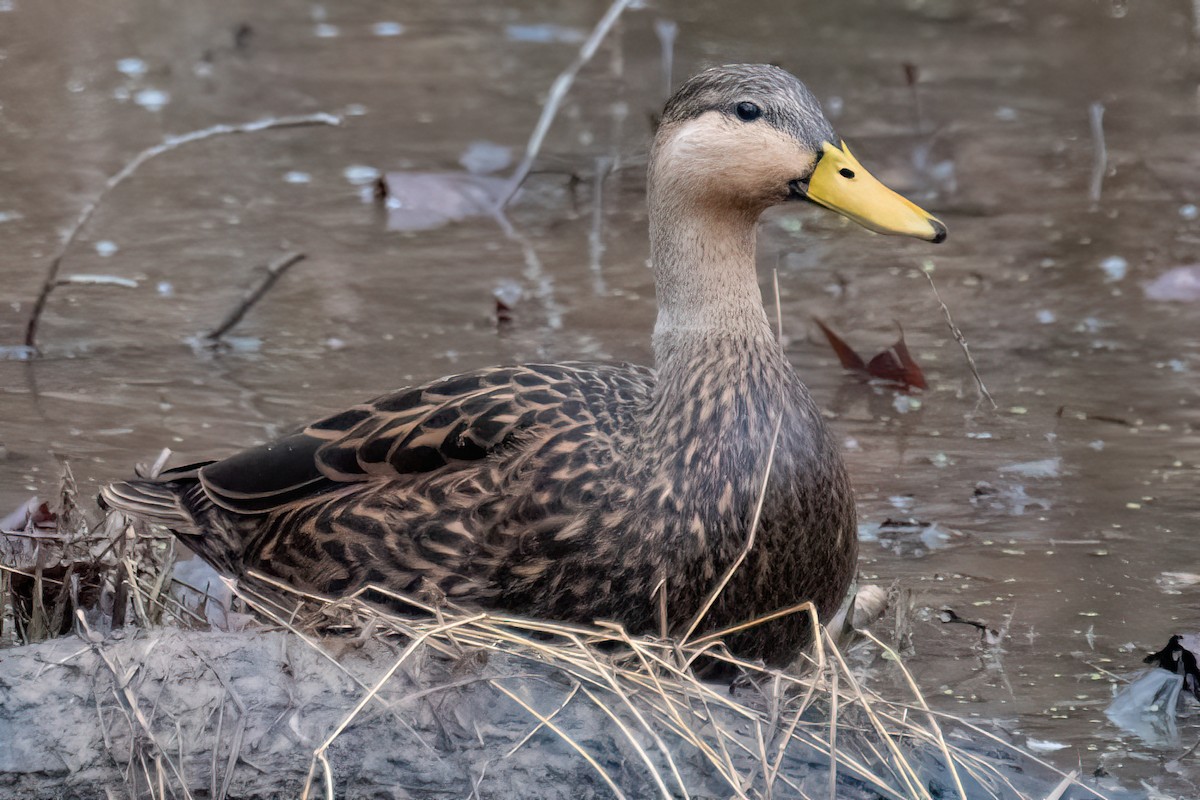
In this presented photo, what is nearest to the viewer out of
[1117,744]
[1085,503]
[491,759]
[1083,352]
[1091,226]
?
[491,759]

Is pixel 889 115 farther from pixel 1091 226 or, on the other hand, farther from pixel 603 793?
pixel 603 793

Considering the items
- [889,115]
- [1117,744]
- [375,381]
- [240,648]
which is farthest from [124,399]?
[889,115]

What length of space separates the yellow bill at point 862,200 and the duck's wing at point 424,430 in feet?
2.07

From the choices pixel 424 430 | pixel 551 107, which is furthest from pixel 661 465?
pixel 551 107

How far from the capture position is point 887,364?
19.1ft

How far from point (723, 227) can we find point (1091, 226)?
420 cm

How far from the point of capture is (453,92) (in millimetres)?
9531

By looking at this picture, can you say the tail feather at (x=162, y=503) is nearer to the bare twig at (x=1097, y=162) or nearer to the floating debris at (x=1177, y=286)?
the floating debris at (x=1177, y=286)

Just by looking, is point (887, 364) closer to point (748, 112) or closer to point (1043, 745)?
point (748, 112)

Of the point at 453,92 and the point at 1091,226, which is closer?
the point at 1091,226

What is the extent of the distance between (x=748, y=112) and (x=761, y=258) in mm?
3420

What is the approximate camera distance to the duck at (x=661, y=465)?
11.8ft

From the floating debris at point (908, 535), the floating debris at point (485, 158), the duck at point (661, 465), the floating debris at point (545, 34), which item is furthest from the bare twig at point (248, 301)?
the floating debris at point (545, 34)

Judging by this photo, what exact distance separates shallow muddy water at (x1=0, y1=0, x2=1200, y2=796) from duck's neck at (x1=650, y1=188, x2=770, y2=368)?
0.93m
